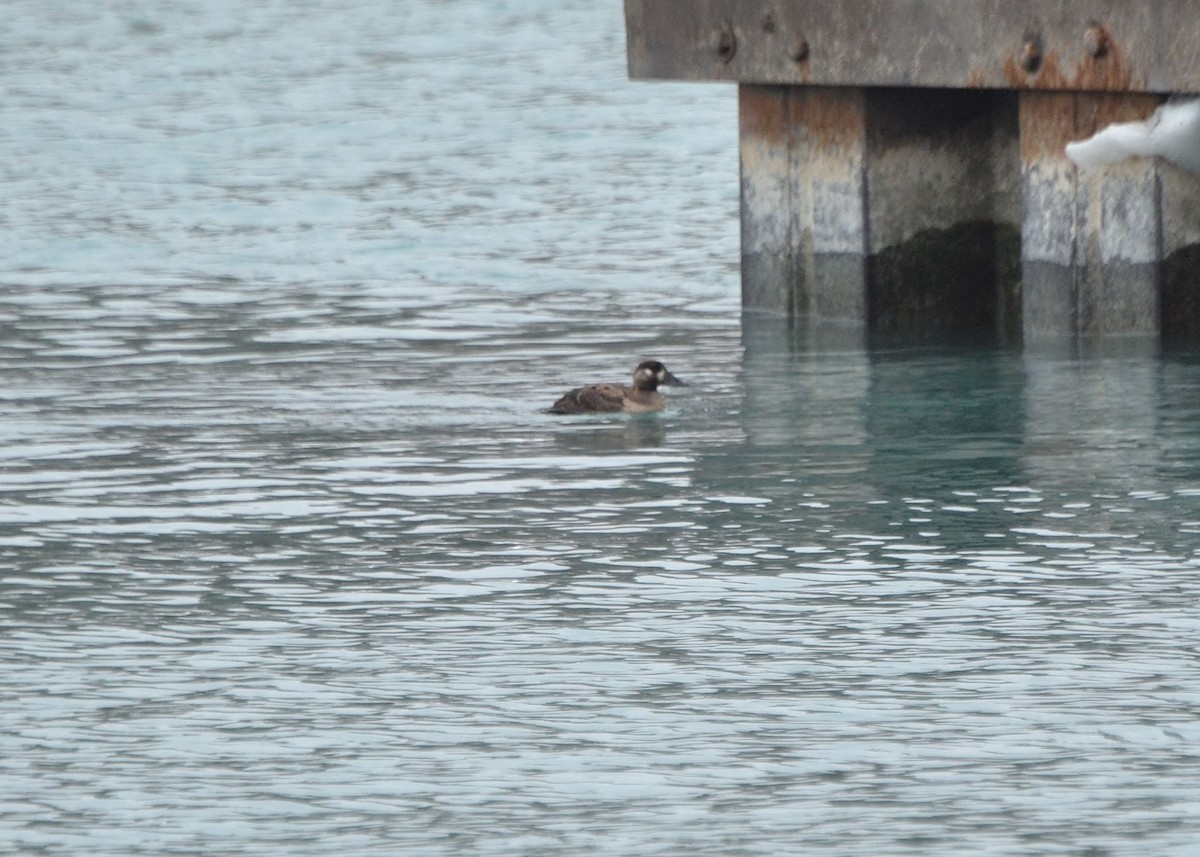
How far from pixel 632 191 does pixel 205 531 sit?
686 inches

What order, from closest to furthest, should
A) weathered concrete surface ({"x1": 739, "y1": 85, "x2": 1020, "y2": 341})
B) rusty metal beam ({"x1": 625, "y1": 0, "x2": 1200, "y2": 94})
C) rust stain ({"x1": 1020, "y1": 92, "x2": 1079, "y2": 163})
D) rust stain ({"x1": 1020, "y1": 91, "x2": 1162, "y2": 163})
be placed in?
rusty metal beam ({"x1": 625, "y1": 0, "x2": 1200, "y2": 94}) < rust stain ({"x1": 1020, "y1": 91, "x2": 1162, "y2": 163}) < rust stain ({"x1": 1020, "y1": 92, "x2": 1079, "y2": 163}) < weathered concrete surface ({"x1": 739, "y1": 85, "x2": 1020, "y2": 341})

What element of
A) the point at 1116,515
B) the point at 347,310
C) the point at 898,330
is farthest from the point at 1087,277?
the point at 347,310

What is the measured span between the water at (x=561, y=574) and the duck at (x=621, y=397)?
0.09 metres

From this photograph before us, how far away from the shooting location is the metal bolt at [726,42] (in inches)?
723

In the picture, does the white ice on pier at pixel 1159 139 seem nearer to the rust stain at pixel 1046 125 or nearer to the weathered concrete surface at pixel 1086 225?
the weathered concrete surface at pixel 1086 225

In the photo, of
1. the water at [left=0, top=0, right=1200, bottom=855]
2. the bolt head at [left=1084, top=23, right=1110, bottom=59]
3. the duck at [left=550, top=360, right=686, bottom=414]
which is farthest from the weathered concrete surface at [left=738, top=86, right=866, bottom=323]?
the duck at [left=550, top=360, right=686, bottom=414]

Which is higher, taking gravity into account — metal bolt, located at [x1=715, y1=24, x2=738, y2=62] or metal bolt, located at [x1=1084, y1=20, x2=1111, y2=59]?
metal bolt, located at [x1=715, y1=24, x2=738, y2=62]

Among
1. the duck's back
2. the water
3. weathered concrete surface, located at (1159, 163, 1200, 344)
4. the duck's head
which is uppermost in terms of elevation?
weathered concrete surface, located at (1159, 163, 1200, 344)

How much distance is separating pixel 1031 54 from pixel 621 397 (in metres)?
3.38

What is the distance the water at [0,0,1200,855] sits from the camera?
8734mm

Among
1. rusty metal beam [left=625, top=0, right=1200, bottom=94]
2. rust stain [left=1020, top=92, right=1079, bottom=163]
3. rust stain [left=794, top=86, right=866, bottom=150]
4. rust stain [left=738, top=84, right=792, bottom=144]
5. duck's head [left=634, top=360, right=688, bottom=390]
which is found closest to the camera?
duck's head [left=634, top=360, right=688, bottom=390]

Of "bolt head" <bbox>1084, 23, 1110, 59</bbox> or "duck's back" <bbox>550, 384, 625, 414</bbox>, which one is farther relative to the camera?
"bolt head" <bbox>1084, 23, 1110, 59</bbox>

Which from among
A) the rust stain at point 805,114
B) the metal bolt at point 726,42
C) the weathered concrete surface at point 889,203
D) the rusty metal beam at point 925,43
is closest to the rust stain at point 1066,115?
the rusty metal beam at point 925,43

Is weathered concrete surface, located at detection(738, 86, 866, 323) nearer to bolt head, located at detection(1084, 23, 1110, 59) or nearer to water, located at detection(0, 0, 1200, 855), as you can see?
water, located at detection(0, 0, 1200, 855)
